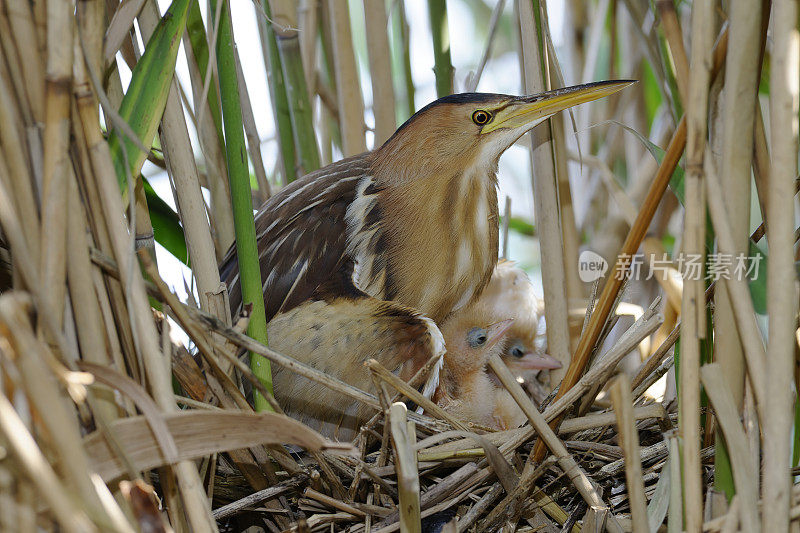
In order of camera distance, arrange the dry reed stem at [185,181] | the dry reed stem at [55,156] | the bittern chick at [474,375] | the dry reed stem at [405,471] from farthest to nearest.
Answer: the bittern chick at [474,375]
the dry reed stem at [185,181]
the dry reed stem at [405,471]
the dry reed stem at [55,156]

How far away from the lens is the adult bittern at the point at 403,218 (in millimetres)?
1180

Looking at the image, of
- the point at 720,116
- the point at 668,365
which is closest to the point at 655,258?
Answer: the point at 668,365

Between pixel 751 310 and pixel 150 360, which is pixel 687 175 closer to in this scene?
pixel 751 310

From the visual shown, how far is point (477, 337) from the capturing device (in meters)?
1.47

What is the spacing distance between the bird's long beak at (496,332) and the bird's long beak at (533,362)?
0.18 feet

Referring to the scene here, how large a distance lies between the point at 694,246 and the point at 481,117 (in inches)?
25.7

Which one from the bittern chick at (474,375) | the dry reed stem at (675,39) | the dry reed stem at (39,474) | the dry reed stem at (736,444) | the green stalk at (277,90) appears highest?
the green stalk at (277,90)

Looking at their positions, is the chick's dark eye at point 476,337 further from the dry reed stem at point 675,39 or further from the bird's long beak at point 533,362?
the dry reed stem at point 675,39

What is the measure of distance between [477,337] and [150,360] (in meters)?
0.91

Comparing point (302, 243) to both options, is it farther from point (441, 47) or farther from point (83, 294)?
point (83, 294)

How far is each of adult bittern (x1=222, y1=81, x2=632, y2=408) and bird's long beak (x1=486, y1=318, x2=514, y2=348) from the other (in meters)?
0.17

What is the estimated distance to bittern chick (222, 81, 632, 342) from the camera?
1190 millimetres

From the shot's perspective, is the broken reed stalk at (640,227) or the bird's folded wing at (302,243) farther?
the bird's folded wing at (302,243)

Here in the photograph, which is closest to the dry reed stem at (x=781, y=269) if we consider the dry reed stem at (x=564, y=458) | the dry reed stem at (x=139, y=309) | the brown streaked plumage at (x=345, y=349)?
the dry reed stem at (x=564, y=458)
